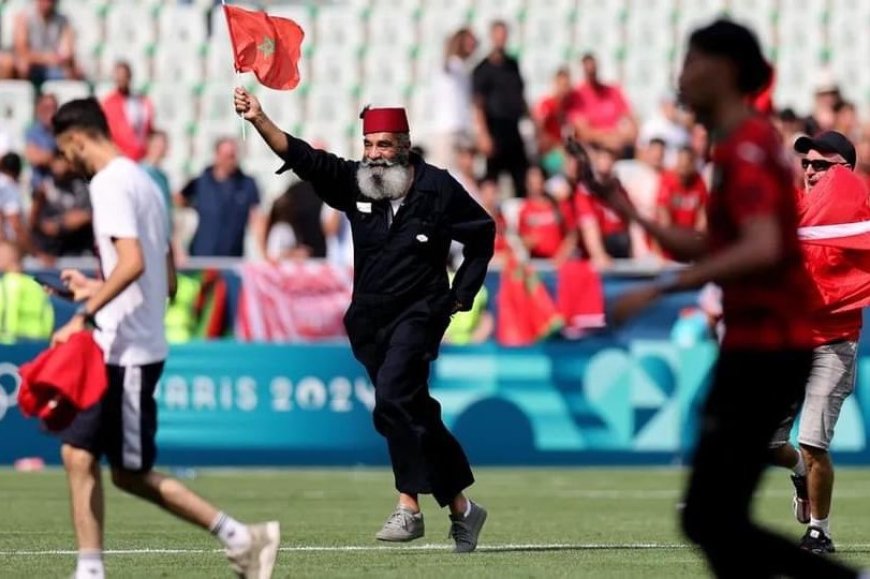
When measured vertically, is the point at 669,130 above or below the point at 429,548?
above

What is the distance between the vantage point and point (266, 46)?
1191 centimetres

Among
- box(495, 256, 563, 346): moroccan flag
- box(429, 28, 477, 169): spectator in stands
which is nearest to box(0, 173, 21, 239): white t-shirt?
box(495, 256, 563, 346): moroccan flag

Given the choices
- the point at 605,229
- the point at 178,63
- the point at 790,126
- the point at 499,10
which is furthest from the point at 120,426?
the point at 499,10

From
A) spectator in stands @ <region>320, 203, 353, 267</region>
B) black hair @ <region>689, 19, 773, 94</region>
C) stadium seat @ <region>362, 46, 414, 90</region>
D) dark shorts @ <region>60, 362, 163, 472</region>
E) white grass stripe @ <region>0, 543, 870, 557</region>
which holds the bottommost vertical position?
white grass stripe @ <region>0, 543, 870, 557</region>

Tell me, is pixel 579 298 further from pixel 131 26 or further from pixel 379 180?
pixel 379 180

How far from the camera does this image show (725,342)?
23.3 ft

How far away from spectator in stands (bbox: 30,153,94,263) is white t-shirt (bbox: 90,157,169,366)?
40.6 ft

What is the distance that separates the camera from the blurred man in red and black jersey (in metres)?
6.93

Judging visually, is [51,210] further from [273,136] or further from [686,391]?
[273,136]

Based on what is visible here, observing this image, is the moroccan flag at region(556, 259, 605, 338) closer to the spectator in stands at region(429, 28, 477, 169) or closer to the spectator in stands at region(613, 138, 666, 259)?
the spectator in stands at region(613, 138, 666, 259)

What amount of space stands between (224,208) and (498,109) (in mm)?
3657

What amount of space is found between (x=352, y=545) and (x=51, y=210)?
10222 millimetres

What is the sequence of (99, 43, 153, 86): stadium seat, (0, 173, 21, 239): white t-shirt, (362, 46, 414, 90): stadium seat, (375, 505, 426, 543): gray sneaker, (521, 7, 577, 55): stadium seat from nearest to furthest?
(375, 505, 426, 543): gray sneaker
(0, 173, 21, 239): white t-shirt
(99, 43, 153, 86): stadium seat
(362, 46, 414, 90): stadium seat
(521, 7, 577, 55): stadium seat

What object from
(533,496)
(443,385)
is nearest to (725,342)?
(533,496)
